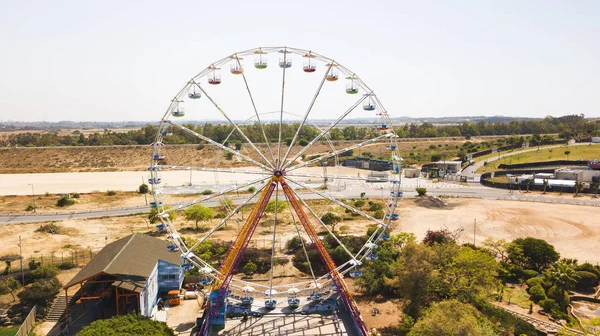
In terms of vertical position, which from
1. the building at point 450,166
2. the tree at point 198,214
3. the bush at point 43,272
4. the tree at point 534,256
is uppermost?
the building at point 450,166

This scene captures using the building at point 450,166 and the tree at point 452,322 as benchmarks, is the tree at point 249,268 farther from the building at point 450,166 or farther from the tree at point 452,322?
the building at point 450,166

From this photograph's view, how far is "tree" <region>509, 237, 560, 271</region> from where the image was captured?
39.4 m

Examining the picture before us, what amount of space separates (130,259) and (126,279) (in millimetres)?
3125

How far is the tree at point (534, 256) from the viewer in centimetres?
3944

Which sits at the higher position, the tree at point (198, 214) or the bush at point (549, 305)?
the tree at point (198, 214)

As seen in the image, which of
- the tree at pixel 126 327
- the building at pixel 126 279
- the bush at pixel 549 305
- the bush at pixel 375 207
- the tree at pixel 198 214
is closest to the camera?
the tree at pixel 126 327

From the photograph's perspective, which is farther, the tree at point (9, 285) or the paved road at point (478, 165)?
the paved road at point (478, 165)

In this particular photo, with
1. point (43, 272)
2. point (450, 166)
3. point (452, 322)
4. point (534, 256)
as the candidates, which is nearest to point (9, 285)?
point (43, 272)

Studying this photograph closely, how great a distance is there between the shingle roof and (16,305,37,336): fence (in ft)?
15.0

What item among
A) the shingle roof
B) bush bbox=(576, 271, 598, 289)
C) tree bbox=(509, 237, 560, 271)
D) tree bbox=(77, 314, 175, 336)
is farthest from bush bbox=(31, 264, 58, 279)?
bush bbox=(576, 271, 598, 289)

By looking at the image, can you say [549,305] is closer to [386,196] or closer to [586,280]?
[586,280]

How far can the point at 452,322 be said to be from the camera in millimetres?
22328

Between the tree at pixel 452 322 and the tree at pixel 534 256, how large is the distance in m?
16.9

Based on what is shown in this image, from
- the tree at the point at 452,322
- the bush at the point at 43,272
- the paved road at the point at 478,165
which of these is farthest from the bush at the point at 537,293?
the paved road at the point at 478,165
